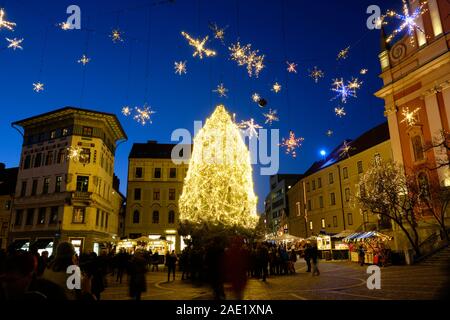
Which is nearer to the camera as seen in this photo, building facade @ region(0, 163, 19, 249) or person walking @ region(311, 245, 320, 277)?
person walking @ region(311, 245, 320, 277)

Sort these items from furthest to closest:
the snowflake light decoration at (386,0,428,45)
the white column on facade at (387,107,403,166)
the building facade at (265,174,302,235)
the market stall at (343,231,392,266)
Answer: the building facade at (265,174,302,235)
the white column on facade at (387,107,403,166)
the market stall at (343,231,392,266)
the snowflake light decoration at (386,0,428,45)

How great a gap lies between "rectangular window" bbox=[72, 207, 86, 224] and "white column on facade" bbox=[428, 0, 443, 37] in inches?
1534

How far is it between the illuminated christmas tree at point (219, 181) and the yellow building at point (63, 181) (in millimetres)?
20604

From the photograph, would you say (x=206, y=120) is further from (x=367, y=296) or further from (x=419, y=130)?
(x=419, y=130)

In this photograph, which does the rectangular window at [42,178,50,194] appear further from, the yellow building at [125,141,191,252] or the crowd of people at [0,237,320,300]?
the crowd of people at [0,237,320,300]

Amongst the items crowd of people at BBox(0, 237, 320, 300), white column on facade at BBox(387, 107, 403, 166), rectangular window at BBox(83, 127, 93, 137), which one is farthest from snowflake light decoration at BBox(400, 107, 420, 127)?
rectangular window at BBox(83, 127, 93, 137)

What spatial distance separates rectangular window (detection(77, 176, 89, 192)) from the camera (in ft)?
128

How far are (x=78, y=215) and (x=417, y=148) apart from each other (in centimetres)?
3534

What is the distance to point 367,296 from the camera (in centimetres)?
1112

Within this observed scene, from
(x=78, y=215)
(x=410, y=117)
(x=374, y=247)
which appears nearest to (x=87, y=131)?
(x=78, y=215)

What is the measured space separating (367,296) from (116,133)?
4315 centimetres
